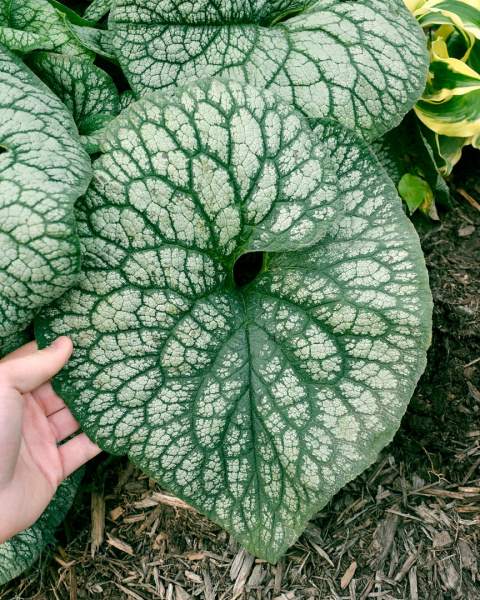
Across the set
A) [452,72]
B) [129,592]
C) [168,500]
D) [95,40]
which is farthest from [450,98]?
[129,592]

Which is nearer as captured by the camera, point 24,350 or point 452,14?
point 24,350

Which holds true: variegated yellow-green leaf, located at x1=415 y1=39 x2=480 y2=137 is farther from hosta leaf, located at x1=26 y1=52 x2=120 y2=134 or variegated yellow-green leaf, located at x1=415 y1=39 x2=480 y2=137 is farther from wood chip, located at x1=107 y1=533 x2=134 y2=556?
wood chip, located at x1=107 y1=533 x2=134 y2=556

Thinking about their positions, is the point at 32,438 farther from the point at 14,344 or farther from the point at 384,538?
the point at 384,538

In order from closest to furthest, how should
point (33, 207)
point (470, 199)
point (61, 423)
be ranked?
1. point (33, 207)
2. point (61, 423)
3. point (470, 199)

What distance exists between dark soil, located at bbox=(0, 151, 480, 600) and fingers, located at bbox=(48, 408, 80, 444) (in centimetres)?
33

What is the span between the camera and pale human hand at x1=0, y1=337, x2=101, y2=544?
1.34 meters

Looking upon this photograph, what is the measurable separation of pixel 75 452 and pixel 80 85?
3.75 ft

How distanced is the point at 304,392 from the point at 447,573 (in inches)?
32.1

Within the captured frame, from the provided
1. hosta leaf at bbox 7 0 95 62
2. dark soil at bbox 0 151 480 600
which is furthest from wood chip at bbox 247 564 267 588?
hosta leaf at bbox 7 0 95 62

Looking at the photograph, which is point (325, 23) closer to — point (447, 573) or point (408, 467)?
point (408, 467)

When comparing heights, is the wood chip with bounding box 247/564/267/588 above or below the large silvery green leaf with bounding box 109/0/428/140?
below

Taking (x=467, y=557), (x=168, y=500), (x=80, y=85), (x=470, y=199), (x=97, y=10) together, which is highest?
(x=97, y=10)

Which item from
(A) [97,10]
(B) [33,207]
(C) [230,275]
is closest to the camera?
(B) [33,207]

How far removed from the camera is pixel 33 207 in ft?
4.12
